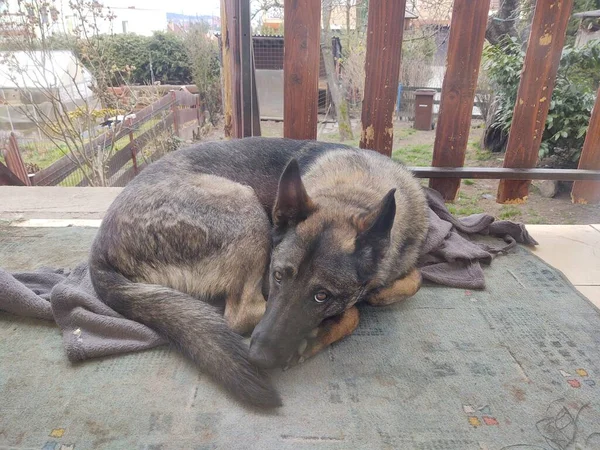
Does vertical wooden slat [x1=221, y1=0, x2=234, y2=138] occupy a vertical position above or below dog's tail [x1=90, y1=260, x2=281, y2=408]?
above

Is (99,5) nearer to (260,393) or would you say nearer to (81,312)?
(81,312)

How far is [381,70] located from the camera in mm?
3271

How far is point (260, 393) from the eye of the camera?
5.57 feet

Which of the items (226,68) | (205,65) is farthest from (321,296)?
(205,65)

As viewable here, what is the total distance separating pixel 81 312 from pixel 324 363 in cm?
125

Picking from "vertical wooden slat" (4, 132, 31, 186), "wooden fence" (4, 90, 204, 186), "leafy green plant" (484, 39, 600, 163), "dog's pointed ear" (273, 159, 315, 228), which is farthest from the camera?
"leafy green plant" (484, 39, 600, 163)

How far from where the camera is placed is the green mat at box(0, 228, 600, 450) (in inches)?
63.3

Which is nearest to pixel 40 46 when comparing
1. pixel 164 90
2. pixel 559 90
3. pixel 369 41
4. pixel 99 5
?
pixel 99 5

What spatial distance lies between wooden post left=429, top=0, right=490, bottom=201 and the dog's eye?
2.16m

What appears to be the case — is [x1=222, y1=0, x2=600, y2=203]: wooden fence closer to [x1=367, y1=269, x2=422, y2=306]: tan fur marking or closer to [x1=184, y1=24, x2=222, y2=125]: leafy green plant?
[x1=367, y1=269, x2=422, y2=306]: tan fur marking

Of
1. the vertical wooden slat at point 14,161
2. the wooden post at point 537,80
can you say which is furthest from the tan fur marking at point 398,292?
the vertical wooden slat at point 14,161

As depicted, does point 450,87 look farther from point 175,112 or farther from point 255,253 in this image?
point 175,112

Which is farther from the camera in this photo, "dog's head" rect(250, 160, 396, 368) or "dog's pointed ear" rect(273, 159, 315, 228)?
"dog's pointed ear" rect(273, 159, 315, 228)

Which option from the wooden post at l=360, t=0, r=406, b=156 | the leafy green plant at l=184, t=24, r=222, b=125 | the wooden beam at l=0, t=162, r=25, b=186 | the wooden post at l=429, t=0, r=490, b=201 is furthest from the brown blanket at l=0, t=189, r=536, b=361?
the leafy green plant at l=184, t=24, r=222, b=125
